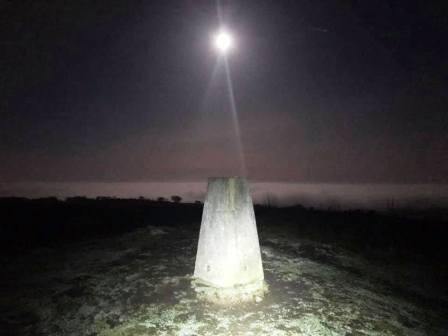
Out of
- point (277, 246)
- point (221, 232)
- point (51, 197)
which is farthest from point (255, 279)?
point (51, 197)

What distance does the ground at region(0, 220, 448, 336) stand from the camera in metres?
5.14

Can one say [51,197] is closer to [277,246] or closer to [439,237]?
[277,246]

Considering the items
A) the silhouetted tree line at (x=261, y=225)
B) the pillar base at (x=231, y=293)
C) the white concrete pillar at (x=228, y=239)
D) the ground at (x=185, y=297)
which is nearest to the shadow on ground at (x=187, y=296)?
the ground at (x=185, y=297)

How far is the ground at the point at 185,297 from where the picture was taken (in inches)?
202

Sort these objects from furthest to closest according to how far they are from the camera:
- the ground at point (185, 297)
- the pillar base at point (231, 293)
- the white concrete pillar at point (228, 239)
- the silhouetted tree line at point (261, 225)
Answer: the silhouetted tree line at point (261, 225)
the white concrete pillar at point (228, 239)
the pillar base at point (231, 293)
the ground at point (185, 297)

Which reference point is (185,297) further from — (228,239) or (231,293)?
(228,239)

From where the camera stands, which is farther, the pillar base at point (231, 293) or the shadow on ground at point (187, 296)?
the pillar base at point (231, 293)

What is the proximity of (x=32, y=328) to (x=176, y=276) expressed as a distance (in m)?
2.93

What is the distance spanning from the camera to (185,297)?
6113mm

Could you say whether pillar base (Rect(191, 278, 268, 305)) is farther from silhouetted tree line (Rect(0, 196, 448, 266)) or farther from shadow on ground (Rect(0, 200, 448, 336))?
silhouetted tree line (Rect(0, 196, 448, 266))

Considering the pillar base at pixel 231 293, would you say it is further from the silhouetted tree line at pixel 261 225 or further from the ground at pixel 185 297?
the silhouetted tree line at pixel 261 225

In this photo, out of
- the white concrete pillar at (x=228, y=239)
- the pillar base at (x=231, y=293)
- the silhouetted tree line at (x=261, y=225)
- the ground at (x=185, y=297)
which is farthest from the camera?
the silhouetted tree line at (x=261, y=225)

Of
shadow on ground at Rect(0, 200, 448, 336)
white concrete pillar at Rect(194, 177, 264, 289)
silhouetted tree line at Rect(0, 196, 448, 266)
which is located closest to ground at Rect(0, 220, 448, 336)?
shadow on ground at Rect(0, 200, 448, 336)

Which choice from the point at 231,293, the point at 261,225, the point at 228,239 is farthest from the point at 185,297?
the point at 261,225
